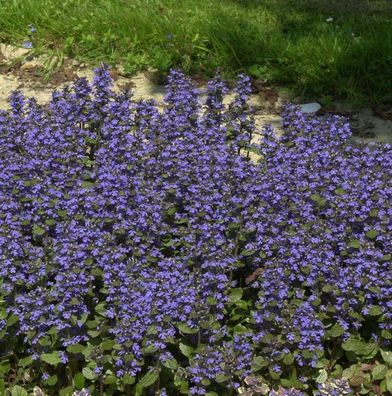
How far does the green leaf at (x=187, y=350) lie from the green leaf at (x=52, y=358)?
1.85 ft

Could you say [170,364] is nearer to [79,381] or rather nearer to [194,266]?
[79,381]

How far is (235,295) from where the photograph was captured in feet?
13.1

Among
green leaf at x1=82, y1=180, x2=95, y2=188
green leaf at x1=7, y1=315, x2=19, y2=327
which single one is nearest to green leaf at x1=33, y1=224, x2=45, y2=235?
green leaf at x1=82, y1=180, x2=95, y2=188

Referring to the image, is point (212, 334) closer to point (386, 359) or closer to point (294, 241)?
point (294, 241)

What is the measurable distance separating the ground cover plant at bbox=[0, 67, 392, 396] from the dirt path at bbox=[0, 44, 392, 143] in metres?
1.31

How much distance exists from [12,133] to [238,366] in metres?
2.29

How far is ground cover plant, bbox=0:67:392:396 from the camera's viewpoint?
3.62 meters

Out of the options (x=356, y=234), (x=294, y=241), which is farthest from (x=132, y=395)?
(x=356, y=234)

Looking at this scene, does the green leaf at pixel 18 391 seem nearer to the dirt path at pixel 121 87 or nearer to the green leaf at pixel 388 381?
the green leaf at pixel 388 381

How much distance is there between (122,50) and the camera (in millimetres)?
7207

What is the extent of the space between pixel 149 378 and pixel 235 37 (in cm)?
402

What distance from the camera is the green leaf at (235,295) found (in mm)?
3961

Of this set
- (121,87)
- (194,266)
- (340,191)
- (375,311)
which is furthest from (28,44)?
(375,311)

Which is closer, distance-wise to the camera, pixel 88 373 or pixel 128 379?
pixel 128 379
